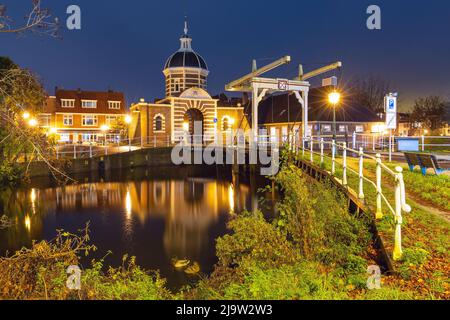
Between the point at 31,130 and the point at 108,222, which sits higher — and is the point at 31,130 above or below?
above

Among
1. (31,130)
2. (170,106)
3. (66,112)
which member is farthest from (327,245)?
(66,112)

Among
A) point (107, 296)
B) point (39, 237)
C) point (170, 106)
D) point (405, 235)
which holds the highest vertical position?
point (170, 106)

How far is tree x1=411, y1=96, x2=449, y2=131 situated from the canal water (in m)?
38.3

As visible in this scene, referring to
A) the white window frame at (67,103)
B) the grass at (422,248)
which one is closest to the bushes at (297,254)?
the grass at (422,248)

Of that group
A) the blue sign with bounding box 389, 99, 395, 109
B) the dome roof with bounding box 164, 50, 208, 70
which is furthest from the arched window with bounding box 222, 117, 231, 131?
the blue sign with bounding box 389, 99, 395, 109

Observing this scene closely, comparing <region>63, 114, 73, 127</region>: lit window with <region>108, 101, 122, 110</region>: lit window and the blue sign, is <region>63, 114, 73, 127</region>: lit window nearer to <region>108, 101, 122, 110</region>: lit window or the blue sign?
<region>108, 101, 122, 110</region>: lit window

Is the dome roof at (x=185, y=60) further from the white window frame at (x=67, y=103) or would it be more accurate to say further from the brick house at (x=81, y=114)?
the white window frame at (x=67, y=103)

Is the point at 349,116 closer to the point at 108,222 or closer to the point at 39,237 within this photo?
the point at 108,222

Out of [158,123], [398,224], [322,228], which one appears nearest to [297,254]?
[322,228]

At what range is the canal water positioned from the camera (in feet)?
35.5

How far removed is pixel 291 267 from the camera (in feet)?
19.3
